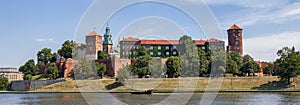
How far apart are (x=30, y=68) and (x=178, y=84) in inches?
1764

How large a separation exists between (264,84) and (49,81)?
40.3 metres

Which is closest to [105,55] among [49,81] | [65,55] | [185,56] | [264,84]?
[65,55]

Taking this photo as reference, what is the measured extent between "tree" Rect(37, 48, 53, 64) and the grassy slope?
29.4 metres

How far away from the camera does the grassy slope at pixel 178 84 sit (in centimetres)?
6012

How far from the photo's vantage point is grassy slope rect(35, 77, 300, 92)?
60125 millimetres

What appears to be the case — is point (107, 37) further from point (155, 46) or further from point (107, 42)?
point (155, 46)

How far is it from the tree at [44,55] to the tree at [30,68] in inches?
88.7

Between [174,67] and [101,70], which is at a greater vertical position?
[174,67]

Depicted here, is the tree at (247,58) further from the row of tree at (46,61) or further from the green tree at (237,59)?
the row of tree at (46,61)

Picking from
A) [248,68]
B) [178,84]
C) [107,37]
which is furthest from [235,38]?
[178,84]

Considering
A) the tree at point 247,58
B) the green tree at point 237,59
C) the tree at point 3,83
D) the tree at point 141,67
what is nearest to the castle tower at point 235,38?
the tree at point 247,58

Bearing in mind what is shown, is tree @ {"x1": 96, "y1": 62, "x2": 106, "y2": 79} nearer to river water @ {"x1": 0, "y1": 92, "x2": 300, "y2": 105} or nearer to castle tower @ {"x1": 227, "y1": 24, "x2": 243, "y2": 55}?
river water @ {"x1": 0, "y1": 92, "x2": 300, "y2": 105}

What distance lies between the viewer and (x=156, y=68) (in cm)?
7319

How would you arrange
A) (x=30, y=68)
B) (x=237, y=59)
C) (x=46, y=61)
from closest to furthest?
(x=237, y=59) → (x=30, y=68) → (x=46, y=61)
